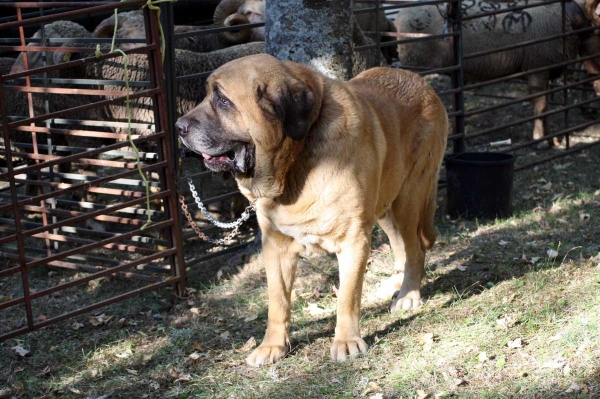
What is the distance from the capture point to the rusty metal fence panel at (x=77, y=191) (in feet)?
17.9

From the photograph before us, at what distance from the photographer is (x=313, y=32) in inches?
246

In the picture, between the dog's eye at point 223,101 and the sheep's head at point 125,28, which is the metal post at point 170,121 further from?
the sheep's head at point 125,28

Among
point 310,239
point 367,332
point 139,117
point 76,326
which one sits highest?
point 139,117

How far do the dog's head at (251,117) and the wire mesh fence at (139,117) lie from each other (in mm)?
1491

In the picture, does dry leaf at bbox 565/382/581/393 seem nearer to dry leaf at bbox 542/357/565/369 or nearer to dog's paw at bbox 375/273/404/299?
dry leaf at bbox 542/357/565/369

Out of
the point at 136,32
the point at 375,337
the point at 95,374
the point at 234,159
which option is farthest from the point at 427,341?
the point at 136,32

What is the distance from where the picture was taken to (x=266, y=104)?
428 cm

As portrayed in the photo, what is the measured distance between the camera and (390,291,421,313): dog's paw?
5.60m

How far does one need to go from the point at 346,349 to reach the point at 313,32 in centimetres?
266

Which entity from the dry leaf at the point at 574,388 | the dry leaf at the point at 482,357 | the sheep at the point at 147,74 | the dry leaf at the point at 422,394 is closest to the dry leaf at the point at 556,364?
the dry leaf at the point at 574,388

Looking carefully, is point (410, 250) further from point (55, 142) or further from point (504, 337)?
point (55, 142)

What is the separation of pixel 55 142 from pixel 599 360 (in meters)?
6.18

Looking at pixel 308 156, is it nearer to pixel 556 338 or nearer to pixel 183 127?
pixel 183 127

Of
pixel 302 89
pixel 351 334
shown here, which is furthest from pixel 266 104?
pixel 351 334
